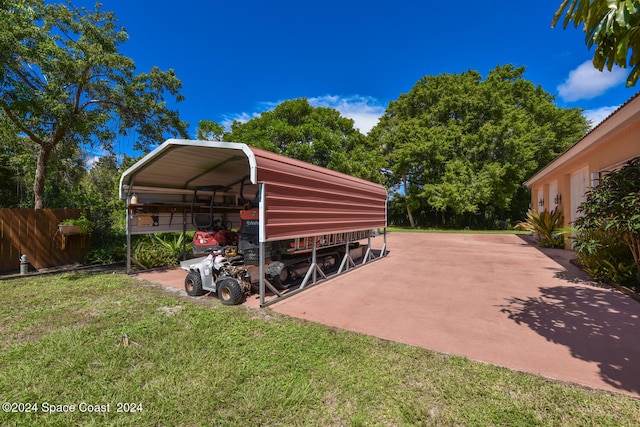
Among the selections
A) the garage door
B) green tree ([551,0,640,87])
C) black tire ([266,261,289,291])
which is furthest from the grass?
the garage door

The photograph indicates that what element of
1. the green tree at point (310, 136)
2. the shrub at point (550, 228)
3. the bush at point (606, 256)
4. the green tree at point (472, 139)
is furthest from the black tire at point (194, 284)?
the green tree at point (472, 139)

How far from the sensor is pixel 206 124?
18062 millimetres

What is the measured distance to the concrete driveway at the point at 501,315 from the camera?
2732 millimetres

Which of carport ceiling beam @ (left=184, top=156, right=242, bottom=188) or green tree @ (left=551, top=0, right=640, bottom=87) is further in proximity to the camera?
carport ceiling beam @ (left=184, top=156, right=242, bottom=188)

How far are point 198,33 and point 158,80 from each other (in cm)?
352

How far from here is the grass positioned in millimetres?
2006

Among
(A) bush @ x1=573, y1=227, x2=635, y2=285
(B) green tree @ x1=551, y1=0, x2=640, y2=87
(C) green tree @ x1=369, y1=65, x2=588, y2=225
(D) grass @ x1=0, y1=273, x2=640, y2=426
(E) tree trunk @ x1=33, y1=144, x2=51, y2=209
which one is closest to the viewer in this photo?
(B) green tree @ x1=551, y1=0, x2=640, y2=87

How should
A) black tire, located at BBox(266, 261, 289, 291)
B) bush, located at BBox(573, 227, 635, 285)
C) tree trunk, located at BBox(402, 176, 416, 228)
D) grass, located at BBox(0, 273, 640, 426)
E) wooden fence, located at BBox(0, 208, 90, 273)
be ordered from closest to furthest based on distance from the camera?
grass, located at BBox(0, 273, 640, 426) < black tire, located at BBox(266, 261, 289, 291) < bush, located at BBox(573, 227, 635, 285) < wooden fence, located at BBox(0, 208, 90, 273) < tree trunk, located at BBox(402, 176, 416, 228)

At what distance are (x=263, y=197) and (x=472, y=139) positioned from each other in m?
22.1

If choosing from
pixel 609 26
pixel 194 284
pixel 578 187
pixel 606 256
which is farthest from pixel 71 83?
pixel 578 187

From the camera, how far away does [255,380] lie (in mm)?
2436

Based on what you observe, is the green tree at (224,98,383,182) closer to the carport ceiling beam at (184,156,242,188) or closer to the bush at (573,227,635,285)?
the carport ceiling beam at (184,156,242,188)

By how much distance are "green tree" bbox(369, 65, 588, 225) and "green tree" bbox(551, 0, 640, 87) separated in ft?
62.7

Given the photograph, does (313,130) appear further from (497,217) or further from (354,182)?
(497,217)
